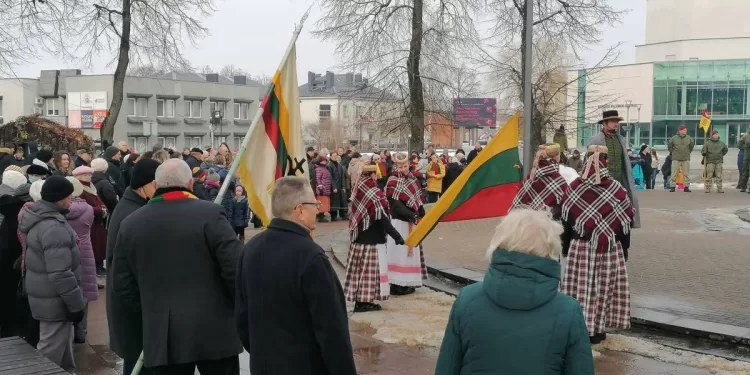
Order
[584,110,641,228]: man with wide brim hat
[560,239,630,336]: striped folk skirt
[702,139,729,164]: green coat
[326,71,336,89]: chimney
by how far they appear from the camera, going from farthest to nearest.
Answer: [326,71,336,89]: chimney
[702,139,729,164]: green coat
[584,110,641,228]: man with wide brim hat
[560,239,630,336]: striped folk skirt

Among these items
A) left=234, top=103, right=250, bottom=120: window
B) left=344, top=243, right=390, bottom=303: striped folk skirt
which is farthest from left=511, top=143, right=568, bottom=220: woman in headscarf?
left=234, top=103, right=250, bottom=120: window

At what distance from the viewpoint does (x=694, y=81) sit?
66.9 m

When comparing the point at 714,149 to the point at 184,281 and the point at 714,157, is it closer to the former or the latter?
the point at 714,157

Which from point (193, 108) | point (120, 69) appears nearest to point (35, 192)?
point (120, 69)

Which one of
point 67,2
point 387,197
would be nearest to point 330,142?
point 67,2

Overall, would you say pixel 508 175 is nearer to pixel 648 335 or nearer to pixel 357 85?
pixel 648 335

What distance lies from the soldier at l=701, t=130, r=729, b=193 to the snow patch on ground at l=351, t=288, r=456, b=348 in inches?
586

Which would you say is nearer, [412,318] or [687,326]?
[687,326]

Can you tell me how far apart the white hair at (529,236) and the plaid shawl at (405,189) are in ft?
21.6

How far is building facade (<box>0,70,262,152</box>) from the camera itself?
6431 cm

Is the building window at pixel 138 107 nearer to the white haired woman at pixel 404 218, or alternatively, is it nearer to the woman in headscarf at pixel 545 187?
the white haired woman at pixel 404 218

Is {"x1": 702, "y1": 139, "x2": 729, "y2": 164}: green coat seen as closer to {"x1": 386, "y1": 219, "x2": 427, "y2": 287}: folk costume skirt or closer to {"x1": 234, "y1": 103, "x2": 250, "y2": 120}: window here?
{"x1": 386, "y1": 219, "x2": 427, "y2": 287}: folk costume skirt

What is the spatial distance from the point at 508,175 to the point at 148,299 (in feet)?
12.7

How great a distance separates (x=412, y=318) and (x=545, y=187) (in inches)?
81.9
